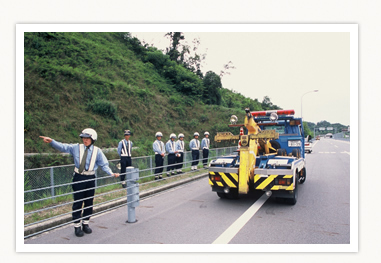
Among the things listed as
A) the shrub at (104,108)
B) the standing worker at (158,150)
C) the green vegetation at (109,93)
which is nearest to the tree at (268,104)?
the green vegetation at (109,93)

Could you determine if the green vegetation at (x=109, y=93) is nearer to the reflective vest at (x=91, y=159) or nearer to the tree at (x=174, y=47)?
the tree at (x=174, y=47)

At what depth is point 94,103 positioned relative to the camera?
17.3 meters

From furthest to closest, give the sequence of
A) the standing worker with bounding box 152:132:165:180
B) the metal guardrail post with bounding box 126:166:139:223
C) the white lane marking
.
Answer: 1. the standing worker with bounding box 152:132:165:180
2. the metal guardrail post with bounding box 126:166:139:223
3. the white lane marking

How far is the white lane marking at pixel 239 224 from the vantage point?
452cm

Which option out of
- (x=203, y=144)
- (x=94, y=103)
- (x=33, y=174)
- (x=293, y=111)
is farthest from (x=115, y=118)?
(x=293, y=111)

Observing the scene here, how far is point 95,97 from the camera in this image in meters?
18.1

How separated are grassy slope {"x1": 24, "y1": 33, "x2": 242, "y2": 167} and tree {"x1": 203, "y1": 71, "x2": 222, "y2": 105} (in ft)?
5.97

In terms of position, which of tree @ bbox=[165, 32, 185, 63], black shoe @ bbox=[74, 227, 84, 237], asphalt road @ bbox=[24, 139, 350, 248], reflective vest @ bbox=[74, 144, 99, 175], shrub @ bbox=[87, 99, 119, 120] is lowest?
asphalt road @ bbox=[24, 139, 350, 248]

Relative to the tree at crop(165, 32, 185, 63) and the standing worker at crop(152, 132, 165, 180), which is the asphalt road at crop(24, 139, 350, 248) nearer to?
the standing worker at crop(152, 132, 165, 180)

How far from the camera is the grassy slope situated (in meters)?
14.3

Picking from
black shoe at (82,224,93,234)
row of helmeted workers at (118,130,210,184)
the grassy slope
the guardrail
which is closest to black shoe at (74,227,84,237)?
black shoe at (82,224,93,234)
